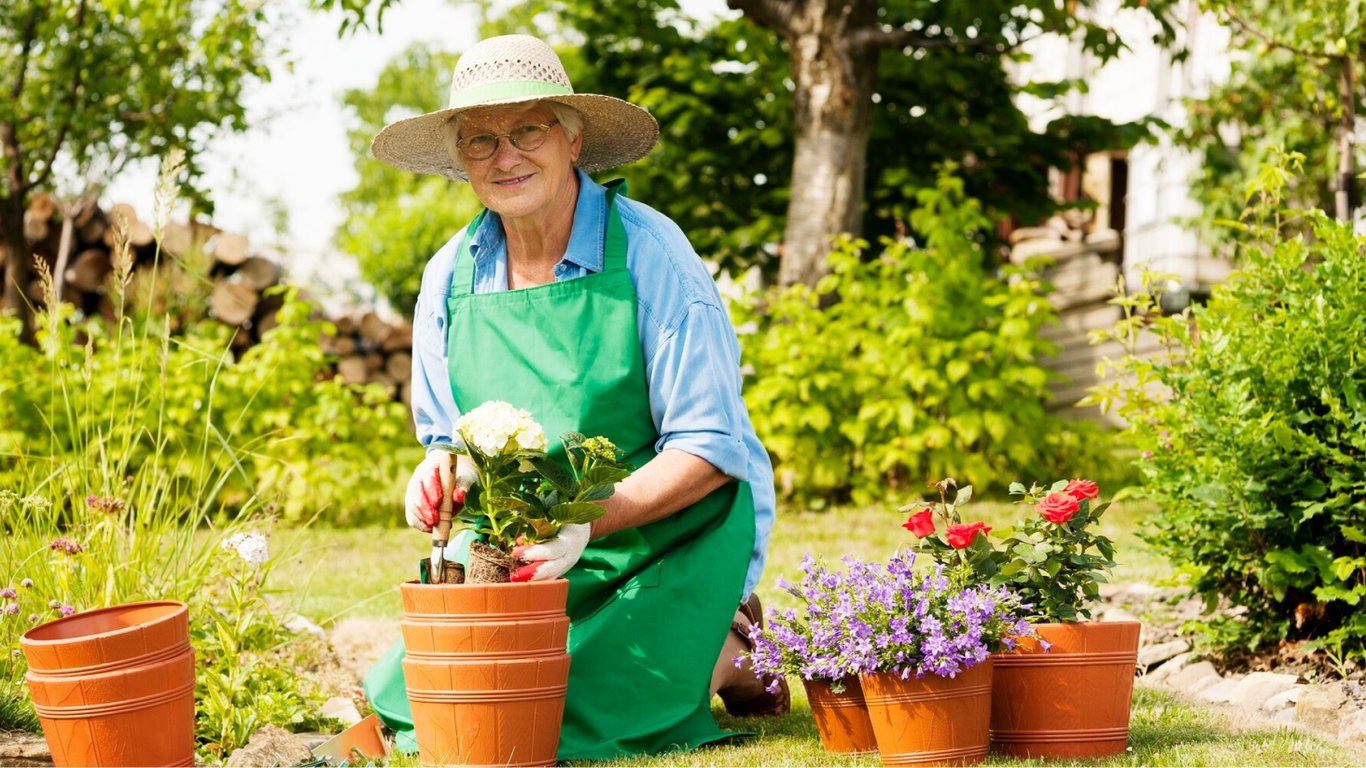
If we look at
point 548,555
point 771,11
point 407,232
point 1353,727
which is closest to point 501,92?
point 548,555

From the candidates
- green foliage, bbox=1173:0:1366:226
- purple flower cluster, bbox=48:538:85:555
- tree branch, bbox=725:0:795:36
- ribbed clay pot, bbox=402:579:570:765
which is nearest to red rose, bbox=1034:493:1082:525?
ribbed clay pot, bbox=402:579:570:765

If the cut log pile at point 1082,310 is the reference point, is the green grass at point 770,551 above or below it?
below

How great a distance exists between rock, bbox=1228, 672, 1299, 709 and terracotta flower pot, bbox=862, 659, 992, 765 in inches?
44.0

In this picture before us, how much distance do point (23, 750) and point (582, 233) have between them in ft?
5.08

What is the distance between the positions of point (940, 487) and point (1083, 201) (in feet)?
26.4

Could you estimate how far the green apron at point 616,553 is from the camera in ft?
9.64

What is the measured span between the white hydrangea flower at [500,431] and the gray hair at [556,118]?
2.53ft

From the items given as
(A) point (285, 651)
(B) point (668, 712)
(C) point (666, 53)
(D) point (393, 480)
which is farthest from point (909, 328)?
(B) point (668, 712)

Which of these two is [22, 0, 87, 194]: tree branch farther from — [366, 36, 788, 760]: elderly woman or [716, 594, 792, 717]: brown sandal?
[716, 594, 792, 717]: brown sandal

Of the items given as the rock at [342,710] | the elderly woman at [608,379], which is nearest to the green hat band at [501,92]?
the elderly woman at [608,379]

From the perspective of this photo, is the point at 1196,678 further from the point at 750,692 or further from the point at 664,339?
the point at 664,339

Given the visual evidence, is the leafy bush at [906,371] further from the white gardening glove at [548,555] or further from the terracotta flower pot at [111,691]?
the terracotta flower pot at [111,691]

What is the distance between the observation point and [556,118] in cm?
→ 305

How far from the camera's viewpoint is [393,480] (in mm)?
7793
